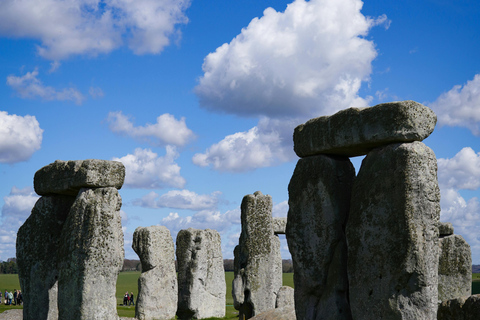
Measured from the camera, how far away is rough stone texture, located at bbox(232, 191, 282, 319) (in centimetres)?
1653

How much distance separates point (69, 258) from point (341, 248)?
5031 millimetres

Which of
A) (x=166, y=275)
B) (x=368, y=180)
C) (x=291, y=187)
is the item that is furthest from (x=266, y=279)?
(x=368, y=180)

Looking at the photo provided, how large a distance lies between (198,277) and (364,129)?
1266cm

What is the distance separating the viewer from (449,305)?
33.8 feet

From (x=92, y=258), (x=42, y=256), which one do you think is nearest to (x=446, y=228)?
(x=92, y=258)

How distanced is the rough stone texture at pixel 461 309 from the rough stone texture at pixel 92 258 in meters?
5.86

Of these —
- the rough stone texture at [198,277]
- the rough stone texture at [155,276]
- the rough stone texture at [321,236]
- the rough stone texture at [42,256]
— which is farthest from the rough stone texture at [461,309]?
the rough stone texture at [198,277]

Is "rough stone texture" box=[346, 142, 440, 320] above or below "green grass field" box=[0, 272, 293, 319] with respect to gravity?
above

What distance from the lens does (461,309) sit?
1002cm

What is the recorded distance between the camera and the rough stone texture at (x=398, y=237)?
29.7 ft

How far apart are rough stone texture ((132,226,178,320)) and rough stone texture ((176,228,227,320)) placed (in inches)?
39.4

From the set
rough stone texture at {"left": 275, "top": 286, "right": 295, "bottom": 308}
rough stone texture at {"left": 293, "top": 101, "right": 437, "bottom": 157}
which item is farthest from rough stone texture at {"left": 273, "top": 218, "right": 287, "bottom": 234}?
rough stone texture at {"left": 293, "top": 101, "right": 437, "bottom": 157}

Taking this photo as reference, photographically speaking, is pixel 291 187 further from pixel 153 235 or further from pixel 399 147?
pixel 153 235

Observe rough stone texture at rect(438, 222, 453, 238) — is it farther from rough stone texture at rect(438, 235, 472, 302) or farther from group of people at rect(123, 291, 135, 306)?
group of people at rect(123, 291, 135, 306)
